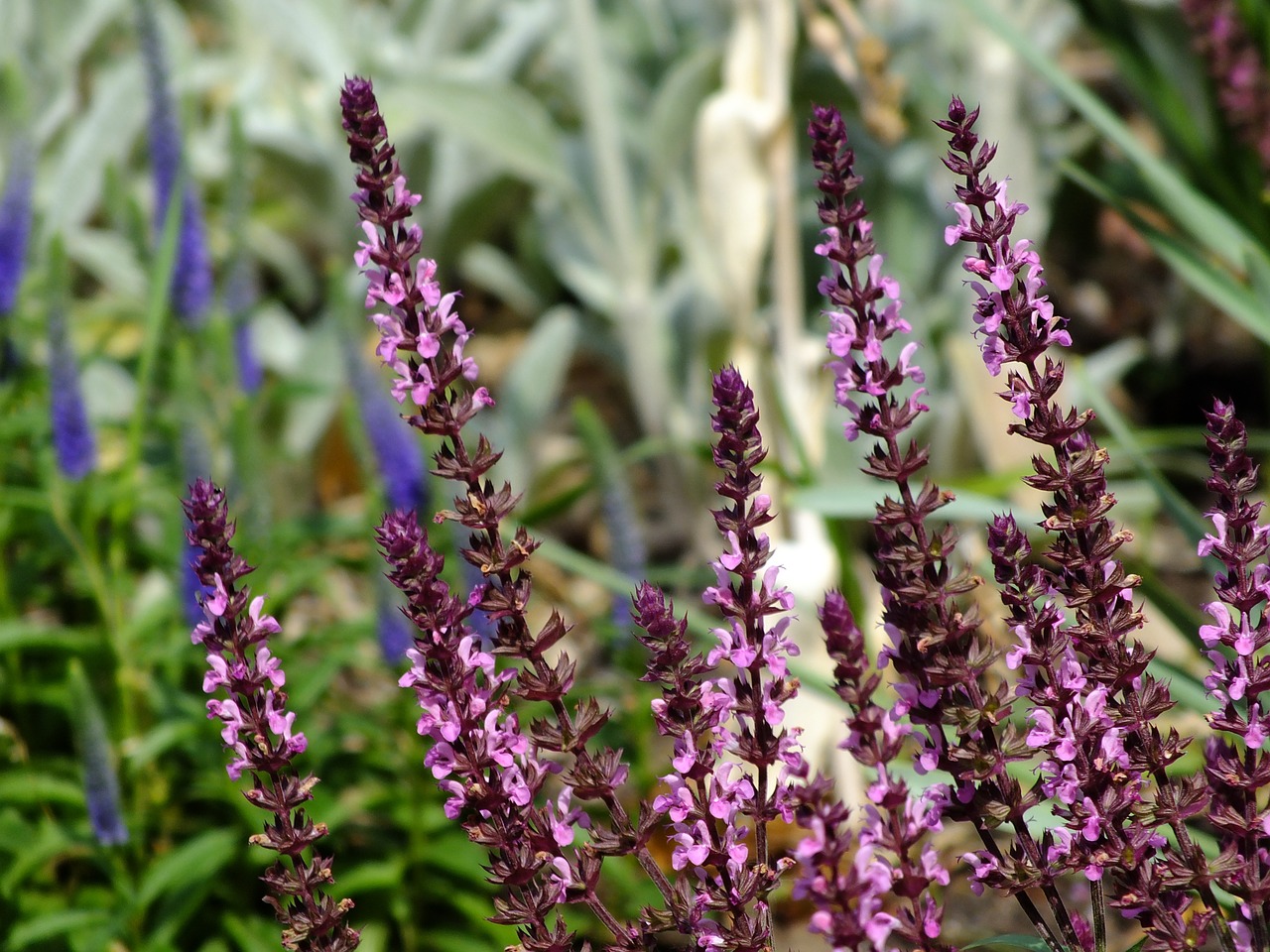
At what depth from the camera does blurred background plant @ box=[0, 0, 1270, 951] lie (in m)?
1.97

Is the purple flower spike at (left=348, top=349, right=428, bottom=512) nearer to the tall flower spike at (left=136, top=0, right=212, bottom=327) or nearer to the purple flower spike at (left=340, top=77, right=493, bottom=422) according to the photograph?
the tall flower spike at (left=136, top=0, right=212, bottom=327)

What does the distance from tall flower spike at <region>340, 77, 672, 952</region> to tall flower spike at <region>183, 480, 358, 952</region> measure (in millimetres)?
109

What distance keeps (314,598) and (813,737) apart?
1501mm

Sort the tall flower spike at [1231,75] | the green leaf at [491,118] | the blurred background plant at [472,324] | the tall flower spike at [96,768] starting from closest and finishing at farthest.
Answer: the tall flower spike at [96,768]
the blurred background plant at [472,324]
the tall flower spike at [1231,75]
the green leaf at [491,118]

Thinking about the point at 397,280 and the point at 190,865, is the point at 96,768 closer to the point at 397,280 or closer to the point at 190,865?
the point at 190,865

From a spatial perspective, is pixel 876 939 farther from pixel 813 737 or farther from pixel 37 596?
pixel 37 596

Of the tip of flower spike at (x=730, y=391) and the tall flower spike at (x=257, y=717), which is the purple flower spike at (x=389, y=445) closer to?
the tall flower spike at (x=257, y=717)

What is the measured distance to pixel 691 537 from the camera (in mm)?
3287

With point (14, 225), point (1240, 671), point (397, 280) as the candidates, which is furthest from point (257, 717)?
point (14, 225)

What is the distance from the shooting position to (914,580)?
3.14 feet

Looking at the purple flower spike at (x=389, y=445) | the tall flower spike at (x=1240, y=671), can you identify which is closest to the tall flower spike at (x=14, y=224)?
the purple flower spike at (x=389, y=445)

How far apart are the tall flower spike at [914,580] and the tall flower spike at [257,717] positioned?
0.44 meters

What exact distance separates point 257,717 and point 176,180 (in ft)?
4.85

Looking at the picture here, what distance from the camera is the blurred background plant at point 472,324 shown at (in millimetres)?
1972
